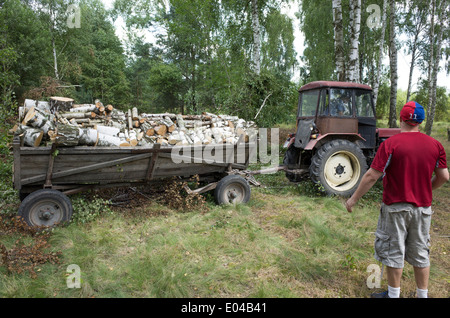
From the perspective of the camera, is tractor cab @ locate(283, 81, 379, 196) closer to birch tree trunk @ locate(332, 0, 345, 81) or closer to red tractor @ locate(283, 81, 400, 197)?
red tractor @ locate(283, 81, 400, 197)

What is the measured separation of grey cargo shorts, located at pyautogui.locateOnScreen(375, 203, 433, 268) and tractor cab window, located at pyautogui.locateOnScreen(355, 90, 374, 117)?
148 inches

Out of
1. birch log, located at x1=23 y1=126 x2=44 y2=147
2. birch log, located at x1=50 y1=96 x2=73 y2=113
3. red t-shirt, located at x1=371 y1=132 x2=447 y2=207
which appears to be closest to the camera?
red t-shirt, located at x1=371 y1=132 x2=447 y2=207

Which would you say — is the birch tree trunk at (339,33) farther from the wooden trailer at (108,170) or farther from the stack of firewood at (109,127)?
the wooden trailer at (108,170)

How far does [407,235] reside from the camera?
234cm

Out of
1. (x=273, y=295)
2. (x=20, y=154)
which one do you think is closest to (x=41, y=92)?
(x=20, y=154)

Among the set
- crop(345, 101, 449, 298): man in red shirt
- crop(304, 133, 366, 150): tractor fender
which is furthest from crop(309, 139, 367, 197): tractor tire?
crop(345, 101, 449, 298): man in red shirt

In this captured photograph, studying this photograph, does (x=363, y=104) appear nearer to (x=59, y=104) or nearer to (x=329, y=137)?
(x=329, y=137)

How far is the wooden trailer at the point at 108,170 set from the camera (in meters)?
3.75

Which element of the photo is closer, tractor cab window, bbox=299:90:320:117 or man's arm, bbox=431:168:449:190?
man's arm, bbox=431:168:449:190

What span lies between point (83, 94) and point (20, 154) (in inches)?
621

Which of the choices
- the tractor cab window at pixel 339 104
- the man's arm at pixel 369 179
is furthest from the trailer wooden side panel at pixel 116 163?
the man's arm at pixel 369 179

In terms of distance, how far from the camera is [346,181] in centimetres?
575

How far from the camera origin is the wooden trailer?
375 cm

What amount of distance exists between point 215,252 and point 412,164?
2192 mm
